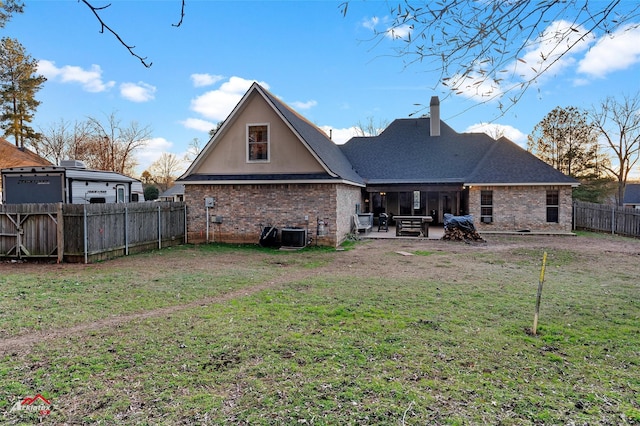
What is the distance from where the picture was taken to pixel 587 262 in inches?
435

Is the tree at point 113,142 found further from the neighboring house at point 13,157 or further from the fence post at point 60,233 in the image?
the fence post at point 60,233

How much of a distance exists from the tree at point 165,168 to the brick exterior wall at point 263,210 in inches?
1552

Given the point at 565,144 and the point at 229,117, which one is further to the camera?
the point at 565,144

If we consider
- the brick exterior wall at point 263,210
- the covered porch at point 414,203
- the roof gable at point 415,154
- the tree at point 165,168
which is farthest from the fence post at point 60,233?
the tree at point 165,168

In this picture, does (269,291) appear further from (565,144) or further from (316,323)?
(565,144)

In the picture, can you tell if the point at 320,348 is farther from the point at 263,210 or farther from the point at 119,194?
the point at 119,194

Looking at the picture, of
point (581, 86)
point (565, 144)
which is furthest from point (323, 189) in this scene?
point (565, 144)

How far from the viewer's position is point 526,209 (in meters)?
18.8

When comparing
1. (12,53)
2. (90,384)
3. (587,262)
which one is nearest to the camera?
(90,384)

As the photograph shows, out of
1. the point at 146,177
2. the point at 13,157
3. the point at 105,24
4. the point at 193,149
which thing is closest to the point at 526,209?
the point at 105,24

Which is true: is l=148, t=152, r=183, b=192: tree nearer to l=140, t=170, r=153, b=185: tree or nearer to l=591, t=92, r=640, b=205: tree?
l=140, t=170, r=153, b=185: tree

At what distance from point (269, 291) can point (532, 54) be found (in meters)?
6.02

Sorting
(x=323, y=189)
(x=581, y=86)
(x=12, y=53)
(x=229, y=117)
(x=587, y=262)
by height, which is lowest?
(x=587, y=262)

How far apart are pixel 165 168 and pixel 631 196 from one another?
5642cm
